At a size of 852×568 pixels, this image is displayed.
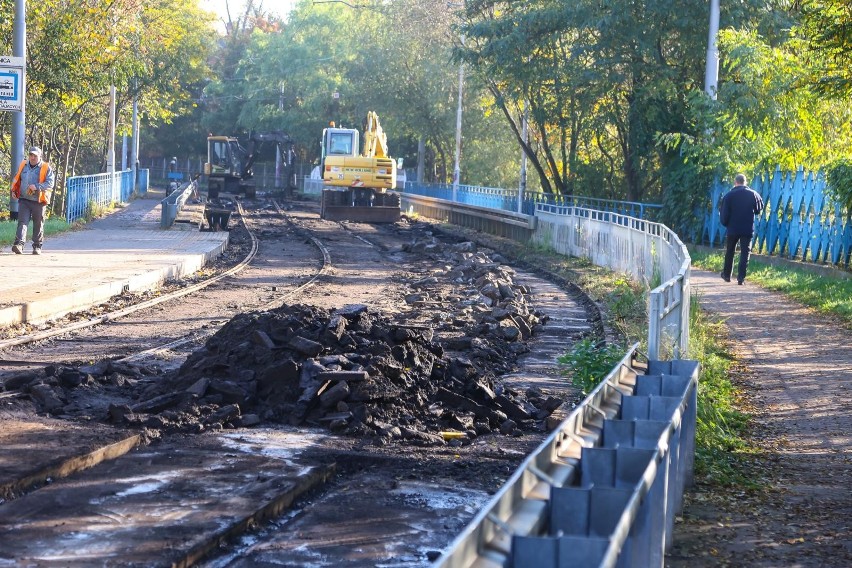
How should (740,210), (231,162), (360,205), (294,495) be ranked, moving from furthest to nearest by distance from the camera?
(231,162) < (360,205) < (740,210) < (294,495)

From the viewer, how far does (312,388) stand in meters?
9.64

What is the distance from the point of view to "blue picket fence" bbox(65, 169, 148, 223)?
35625mm

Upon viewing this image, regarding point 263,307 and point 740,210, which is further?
point 740,210

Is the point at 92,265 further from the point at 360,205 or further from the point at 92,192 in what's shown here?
the point at 360,205

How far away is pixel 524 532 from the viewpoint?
11.8 ft

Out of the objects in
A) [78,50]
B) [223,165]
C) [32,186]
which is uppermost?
[78,50]

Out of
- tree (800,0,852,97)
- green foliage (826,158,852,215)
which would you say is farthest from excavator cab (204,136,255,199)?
tree (800,0,852,97)

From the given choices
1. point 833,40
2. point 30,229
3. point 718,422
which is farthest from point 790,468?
point 30,229

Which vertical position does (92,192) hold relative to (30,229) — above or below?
above

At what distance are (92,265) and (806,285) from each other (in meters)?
12.4

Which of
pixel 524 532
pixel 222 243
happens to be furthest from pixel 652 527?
pixel 222 243

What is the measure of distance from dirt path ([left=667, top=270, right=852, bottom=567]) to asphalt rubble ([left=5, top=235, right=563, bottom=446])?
1980 mm

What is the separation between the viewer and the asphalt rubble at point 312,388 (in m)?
9.20

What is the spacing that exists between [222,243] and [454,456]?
21.8 meters
